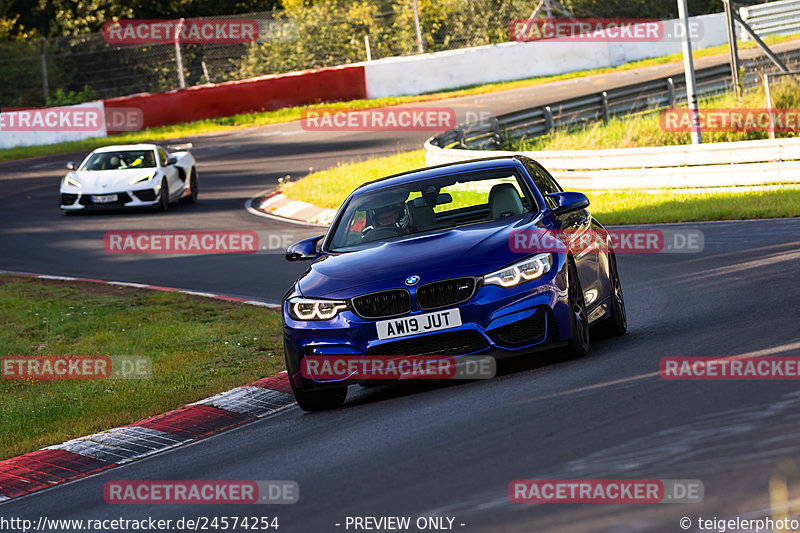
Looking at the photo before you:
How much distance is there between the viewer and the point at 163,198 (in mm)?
25125

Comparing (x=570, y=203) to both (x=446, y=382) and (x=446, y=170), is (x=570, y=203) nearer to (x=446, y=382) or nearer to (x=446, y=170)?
(x=446, y=170)

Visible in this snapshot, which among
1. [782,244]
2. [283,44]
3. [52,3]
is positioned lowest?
[782,244]

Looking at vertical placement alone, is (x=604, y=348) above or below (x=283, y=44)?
below

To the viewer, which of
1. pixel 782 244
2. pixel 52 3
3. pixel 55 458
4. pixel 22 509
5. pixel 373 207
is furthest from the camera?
pixel 52 3

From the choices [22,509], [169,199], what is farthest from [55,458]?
[169,199]

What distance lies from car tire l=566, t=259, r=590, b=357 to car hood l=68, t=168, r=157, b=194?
58.8 ft

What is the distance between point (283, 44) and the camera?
4275cm

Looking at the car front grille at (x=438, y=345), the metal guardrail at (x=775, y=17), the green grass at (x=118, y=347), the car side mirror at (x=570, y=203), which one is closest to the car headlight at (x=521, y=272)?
the car front grille at (x=438, y=345)

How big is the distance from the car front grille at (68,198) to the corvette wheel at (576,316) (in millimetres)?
18212

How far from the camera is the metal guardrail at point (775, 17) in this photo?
48.5 m

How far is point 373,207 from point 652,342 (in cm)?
230

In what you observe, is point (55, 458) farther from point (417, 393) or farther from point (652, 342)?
point (652, 342)

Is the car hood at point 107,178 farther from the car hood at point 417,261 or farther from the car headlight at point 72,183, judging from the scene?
the car hood at point 417,261

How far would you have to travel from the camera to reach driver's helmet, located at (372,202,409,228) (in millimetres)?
9094
